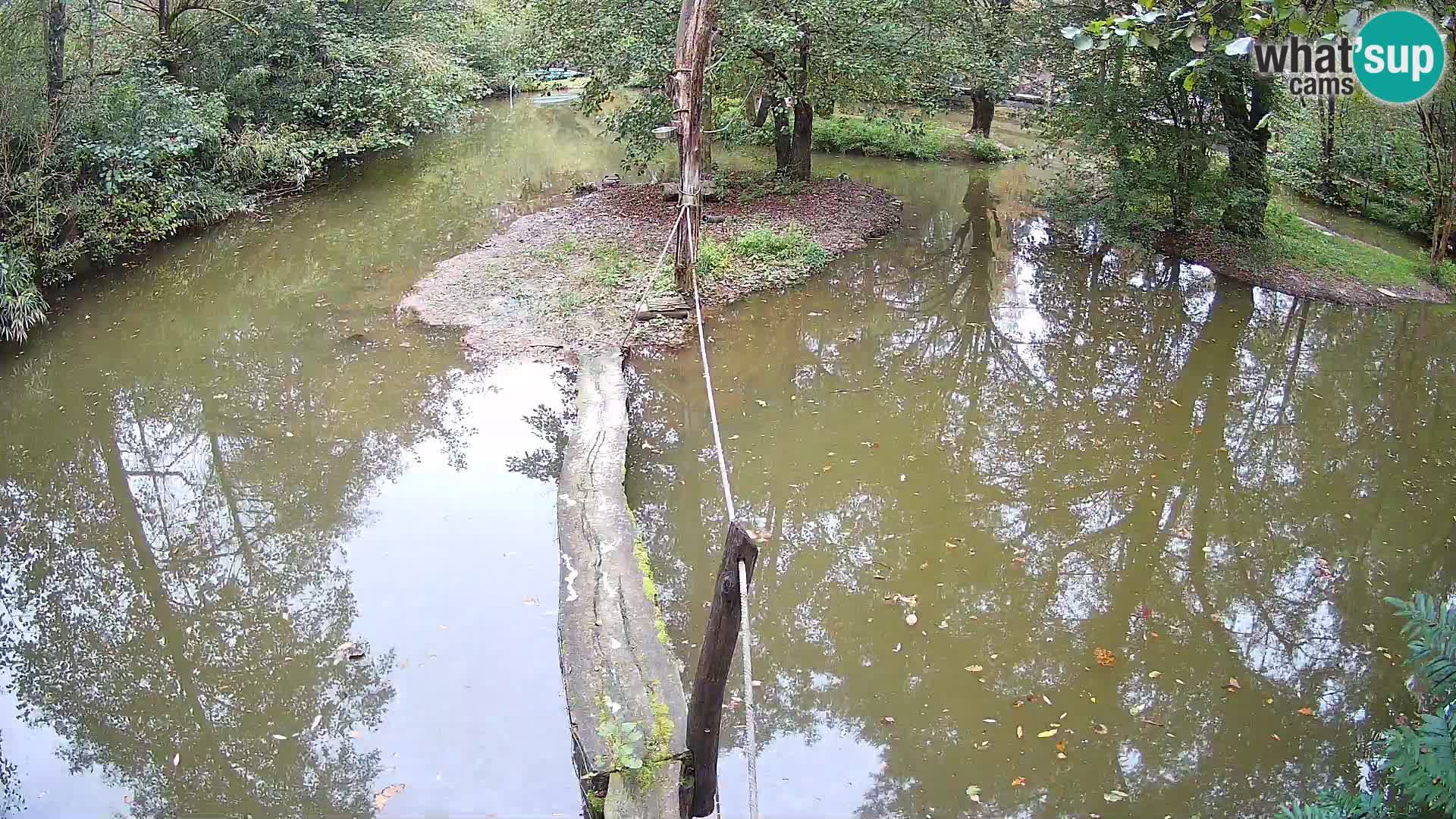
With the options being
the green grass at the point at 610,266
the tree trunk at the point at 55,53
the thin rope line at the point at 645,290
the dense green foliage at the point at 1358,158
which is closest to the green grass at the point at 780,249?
the green grass at the point at 610,266

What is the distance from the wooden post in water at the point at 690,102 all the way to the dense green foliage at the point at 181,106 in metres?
6.25

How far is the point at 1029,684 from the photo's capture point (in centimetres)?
473

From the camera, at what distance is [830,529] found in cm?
604

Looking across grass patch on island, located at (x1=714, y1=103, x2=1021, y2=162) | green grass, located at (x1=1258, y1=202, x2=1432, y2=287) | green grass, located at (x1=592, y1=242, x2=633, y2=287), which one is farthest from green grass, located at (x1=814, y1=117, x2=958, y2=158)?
green grass, located at (x1=592, y1=242, x2=633, y2=287)

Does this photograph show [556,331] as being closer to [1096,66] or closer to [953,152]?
[1096,66]

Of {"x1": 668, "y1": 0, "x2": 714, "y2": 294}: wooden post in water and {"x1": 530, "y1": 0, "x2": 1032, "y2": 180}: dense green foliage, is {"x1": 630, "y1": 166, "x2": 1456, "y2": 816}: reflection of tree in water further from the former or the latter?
{"x1": 530, "y1": 0, "x2": 1032, "y2": 180}: dense green foliage

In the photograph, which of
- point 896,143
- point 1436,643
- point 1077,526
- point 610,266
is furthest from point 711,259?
point 1436,643

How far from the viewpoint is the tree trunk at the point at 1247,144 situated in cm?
1049

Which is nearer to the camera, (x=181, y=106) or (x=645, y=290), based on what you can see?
(x=645, y=290)

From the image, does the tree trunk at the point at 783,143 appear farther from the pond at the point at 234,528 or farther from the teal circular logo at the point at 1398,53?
the teal circular logo at the point at 1398,53

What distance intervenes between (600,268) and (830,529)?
539 cm

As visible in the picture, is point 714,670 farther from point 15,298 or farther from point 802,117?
point 802,117

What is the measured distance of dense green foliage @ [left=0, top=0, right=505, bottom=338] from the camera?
9312mm

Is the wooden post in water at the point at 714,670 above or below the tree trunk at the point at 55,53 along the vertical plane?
below
